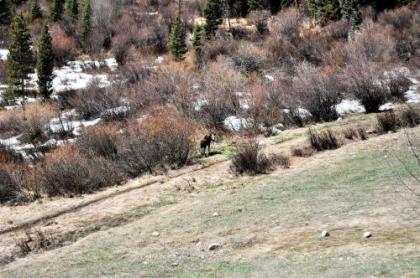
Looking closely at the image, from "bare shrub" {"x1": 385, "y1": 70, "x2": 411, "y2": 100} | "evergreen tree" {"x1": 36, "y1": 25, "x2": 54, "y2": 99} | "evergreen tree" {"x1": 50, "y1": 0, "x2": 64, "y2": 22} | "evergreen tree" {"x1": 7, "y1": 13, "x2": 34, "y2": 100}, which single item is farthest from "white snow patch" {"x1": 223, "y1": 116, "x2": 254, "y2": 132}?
"evergreen tree" {"x1": 50, "y1": 0, "x2": 64, "y2": 22}

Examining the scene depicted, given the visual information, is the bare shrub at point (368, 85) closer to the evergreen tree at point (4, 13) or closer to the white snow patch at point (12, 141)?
the white snow patch at point (12, 141)

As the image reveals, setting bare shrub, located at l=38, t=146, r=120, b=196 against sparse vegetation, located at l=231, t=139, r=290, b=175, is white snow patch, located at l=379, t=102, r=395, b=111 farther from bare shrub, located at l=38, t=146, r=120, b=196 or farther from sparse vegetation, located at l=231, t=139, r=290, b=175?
bare shrub, located at l=38, t=146, r=120, b=196

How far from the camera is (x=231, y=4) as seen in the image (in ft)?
201

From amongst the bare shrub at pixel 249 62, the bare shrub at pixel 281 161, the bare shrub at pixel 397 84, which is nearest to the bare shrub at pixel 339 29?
the bare shrub at pixel 249 62

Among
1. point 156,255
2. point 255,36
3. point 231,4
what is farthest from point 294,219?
point 231,4

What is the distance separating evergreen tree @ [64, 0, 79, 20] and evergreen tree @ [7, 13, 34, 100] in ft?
55.3

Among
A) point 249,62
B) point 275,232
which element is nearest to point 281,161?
point 275,232

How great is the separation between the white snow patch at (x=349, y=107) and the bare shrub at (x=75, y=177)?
10.7 meters

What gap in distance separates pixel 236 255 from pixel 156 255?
1.44 meters

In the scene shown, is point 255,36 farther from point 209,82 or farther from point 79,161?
point 79,161

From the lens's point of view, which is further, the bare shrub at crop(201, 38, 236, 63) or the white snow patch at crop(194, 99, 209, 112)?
the bare shrub at crop(201, 38, 236, 63)

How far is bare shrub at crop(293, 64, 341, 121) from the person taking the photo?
2212cm

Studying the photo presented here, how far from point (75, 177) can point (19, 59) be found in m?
28.9

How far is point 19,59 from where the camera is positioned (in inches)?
1620
